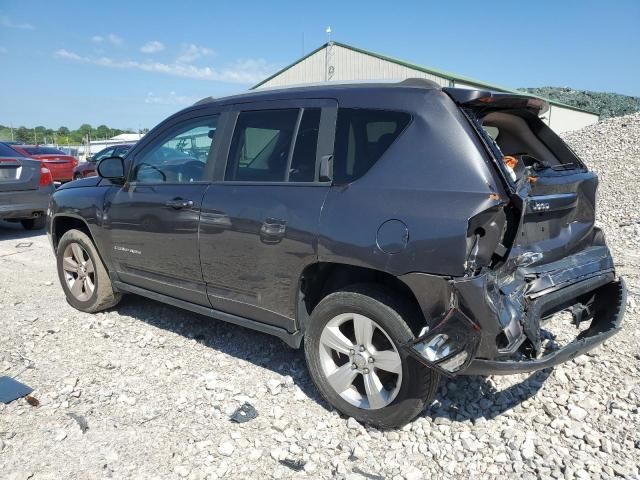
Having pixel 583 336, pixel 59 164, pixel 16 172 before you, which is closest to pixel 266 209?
pixel 583 336

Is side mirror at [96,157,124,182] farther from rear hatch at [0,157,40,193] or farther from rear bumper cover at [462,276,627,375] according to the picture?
rear hatch at [0,157,40,193]

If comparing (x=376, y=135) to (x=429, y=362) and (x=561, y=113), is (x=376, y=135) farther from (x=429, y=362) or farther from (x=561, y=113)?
(x=561, y=113)

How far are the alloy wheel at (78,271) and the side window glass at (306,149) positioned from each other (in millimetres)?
2534

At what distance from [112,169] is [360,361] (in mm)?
2657

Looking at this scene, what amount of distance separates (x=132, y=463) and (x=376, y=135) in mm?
2246

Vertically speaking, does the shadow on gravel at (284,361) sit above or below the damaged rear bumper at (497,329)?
below

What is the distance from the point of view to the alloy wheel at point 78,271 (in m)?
4.75

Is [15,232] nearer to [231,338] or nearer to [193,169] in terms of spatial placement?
[231,338]

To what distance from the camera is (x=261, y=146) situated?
137 inches

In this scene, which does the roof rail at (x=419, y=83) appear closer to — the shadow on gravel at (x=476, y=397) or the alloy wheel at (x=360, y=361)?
the alloy wheel at (x=360, y=361)

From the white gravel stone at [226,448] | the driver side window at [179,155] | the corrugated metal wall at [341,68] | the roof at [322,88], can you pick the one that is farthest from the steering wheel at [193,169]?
the corrugated metal wall at [341,68]

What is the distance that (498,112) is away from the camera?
10.3 ft

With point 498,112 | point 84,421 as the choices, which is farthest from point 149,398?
point 498,112

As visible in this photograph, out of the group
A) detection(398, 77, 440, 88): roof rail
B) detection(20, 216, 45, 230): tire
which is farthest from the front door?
detection(20, 216, 45, 230): tire
